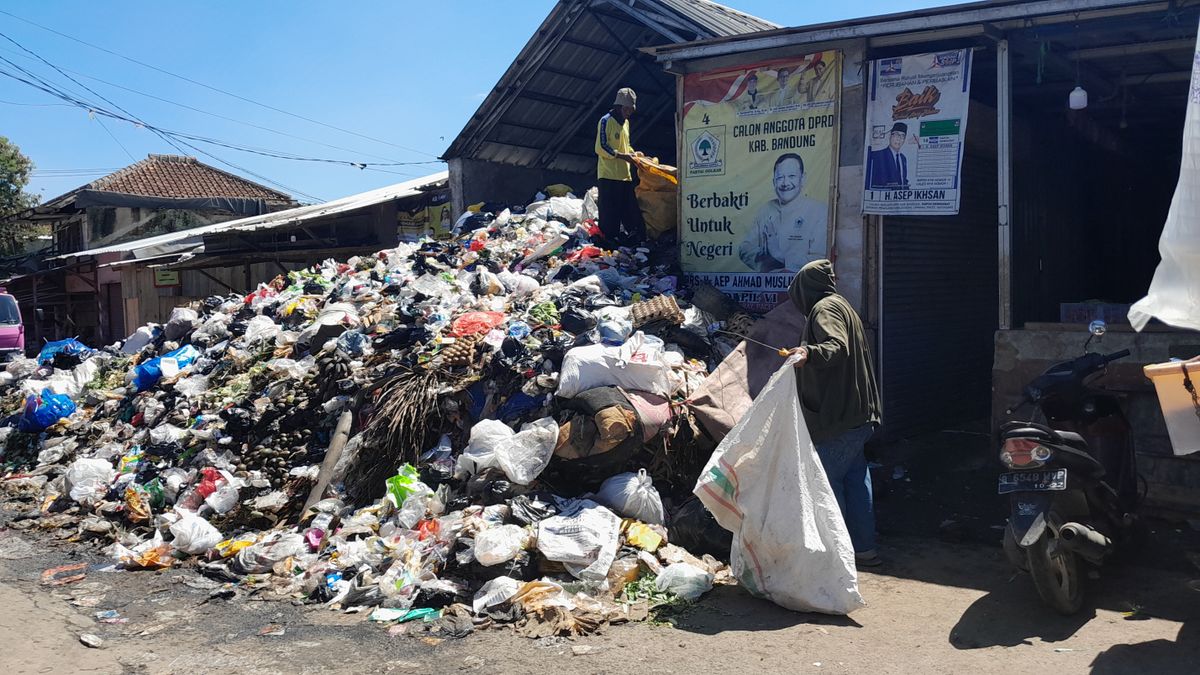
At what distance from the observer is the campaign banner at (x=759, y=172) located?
7383mm

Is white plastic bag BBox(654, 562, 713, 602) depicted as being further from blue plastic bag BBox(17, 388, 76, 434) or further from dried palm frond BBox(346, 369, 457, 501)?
blue plastic bag BBox(17, 388, 76, 434)

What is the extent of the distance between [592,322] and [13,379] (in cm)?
897

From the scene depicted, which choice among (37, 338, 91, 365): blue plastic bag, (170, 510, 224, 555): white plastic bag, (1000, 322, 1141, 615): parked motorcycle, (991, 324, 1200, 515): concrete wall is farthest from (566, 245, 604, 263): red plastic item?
Answer: (37, 338, 91, 365): blue plastic bag

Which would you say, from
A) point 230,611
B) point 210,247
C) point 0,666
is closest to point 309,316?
point 230,611

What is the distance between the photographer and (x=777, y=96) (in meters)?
7.66

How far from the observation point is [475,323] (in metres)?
7.50

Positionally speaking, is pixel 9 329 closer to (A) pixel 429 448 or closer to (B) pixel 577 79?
(B) pixel 577 79

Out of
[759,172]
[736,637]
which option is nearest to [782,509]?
[736,637]

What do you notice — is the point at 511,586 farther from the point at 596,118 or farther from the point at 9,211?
the point at 9,211

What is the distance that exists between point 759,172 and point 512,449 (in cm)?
361

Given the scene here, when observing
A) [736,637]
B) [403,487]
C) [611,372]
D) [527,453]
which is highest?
[611,372]

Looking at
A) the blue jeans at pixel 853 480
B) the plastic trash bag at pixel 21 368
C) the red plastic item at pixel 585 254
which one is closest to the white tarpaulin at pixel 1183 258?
the blue jeans at pixel 853 480

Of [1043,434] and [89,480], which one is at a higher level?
[1043,434]

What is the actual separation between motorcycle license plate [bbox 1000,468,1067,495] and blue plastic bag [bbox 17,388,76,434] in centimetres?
915
